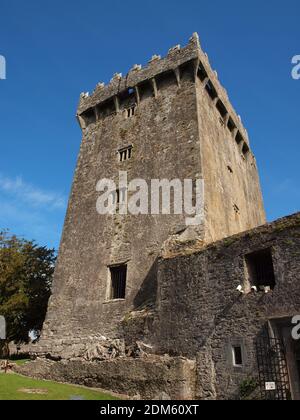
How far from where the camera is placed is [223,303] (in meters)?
14.0

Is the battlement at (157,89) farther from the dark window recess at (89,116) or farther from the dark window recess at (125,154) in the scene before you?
the dark window recess at (125,154)

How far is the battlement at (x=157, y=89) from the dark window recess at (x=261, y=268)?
14.2 metres

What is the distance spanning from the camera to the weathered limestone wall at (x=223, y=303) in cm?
1265

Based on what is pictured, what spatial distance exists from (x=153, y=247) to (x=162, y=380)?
7741 millimetres

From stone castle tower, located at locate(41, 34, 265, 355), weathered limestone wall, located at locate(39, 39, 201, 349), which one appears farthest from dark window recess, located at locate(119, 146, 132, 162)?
weathered limestone wall, located at locate(39, 39, 201, 349)

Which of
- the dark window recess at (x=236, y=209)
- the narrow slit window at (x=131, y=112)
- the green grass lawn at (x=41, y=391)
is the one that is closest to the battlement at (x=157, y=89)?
the narrow slit window at (x=131, y=112)

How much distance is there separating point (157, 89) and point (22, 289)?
1753cm

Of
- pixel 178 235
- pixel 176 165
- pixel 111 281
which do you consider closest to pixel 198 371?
pixel 178 235

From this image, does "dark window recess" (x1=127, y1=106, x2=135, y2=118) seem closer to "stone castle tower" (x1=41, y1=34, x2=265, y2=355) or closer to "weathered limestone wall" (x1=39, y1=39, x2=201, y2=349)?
"stone castle tower" (x1=41, y1=34, x2=265, y2=355)

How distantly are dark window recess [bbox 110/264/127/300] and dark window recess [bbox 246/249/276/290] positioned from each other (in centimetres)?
826

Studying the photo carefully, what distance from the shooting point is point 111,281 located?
21.0 meters

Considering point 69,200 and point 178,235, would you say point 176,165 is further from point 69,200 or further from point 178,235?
point 69,200

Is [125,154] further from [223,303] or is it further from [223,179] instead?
[223,303]

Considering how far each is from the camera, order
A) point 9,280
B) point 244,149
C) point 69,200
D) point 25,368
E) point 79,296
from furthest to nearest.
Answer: point 244,149
point 9,280
point 69,200
point 79,296
point 25,368
